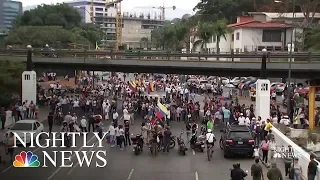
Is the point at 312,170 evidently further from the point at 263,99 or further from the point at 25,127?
the point at 263,99

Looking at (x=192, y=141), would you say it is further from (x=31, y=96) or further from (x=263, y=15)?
(x=263, y=15)

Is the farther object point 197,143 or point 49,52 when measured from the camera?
point 49,52

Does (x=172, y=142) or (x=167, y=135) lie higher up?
(x=167, y=135)

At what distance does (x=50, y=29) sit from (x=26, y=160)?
6766cm

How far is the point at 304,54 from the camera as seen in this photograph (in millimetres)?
35750

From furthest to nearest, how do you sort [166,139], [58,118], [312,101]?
1. [58,118]
2. [312,101]
3. [166,139]

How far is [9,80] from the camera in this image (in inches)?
1323

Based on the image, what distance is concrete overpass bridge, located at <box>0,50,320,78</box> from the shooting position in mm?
36594

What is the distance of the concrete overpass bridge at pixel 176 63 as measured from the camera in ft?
120

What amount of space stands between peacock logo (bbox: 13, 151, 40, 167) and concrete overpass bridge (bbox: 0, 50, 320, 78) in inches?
725

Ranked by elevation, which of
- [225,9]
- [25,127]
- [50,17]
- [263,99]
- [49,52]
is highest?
[225,9]

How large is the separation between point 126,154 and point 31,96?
645 inches

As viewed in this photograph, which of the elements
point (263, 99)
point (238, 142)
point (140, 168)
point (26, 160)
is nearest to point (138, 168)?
point (140, 168)

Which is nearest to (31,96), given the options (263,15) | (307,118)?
(307,118)
